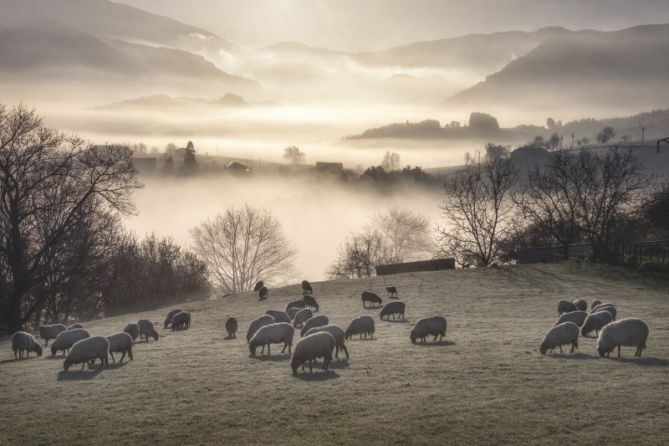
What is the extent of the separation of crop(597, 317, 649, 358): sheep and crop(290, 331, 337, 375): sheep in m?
8.74

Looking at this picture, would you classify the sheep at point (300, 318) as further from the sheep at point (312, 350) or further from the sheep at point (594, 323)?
the sheep at point (594, 323)

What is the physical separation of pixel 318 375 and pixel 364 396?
271cm

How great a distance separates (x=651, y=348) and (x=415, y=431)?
1113 cm

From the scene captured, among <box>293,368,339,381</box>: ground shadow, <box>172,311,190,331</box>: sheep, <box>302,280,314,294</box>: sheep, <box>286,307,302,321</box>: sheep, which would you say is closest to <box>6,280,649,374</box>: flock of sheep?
<box>293,368,339,381</box>: ground shadow

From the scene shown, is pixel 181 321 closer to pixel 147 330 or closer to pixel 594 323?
pixel 147 330

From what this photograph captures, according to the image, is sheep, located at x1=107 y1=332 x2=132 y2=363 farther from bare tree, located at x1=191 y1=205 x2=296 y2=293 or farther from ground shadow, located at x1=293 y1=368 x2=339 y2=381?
bare tree, located at x1=191 y1=205 x2=296 y2=293

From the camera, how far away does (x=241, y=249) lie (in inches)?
3775

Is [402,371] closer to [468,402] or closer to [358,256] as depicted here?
[468,402]

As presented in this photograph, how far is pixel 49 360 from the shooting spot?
76.8 feet

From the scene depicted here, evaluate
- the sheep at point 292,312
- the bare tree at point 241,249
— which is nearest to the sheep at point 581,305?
the sheep at point 292,312

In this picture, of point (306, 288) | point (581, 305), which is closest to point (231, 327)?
point (306, 288)

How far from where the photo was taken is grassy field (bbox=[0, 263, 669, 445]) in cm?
1309

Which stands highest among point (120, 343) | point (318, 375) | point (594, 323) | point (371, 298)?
point (371, 298)

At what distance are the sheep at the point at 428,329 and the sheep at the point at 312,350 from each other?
18.0 ft
